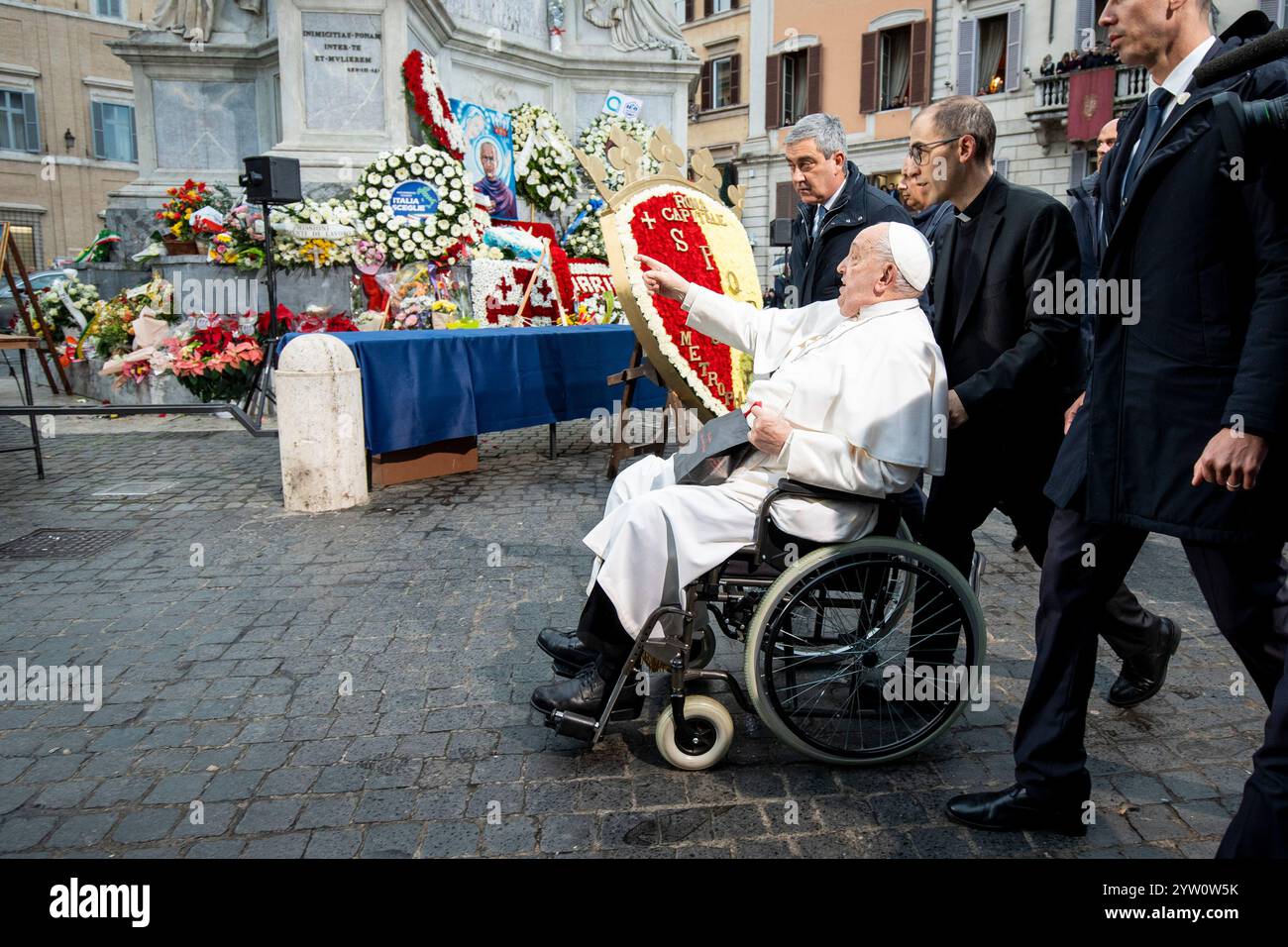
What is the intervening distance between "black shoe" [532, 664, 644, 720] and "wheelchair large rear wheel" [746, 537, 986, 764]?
1.33 feet

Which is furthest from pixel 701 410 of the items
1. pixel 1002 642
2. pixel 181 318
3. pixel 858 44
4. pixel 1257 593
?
pixel 858 44

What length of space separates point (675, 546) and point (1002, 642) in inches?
75.1

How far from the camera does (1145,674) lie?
128 inches

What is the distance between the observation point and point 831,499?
275 cm

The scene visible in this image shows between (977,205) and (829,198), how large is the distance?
2.82 ft

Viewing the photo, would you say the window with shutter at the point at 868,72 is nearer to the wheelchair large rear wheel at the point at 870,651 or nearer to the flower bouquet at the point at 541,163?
the flower bouquet at the point at 541,163

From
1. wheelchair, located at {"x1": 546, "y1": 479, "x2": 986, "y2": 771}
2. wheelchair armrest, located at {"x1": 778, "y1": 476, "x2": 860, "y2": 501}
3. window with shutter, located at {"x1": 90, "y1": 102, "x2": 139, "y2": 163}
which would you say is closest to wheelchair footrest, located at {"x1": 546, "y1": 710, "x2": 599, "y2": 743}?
wheelchair, located at {"x1": 546, "y1": 479, "x2": 986, "y2": 771}

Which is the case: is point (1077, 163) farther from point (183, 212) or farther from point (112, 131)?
point (112, 131)

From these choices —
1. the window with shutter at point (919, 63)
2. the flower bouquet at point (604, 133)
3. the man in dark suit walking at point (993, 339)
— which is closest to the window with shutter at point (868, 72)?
the window with shutter at point (919, 63)

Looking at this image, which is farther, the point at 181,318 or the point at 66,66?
the point at 66,66

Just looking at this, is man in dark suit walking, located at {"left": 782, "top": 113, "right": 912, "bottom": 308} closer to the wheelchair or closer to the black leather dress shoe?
the wheelchair

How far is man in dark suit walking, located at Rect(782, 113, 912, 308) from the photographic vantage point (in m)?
3.68

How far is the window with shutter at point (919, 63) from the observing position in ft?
89.1

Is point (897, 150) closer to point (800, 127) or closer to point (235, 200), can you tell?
point (235, 200)
